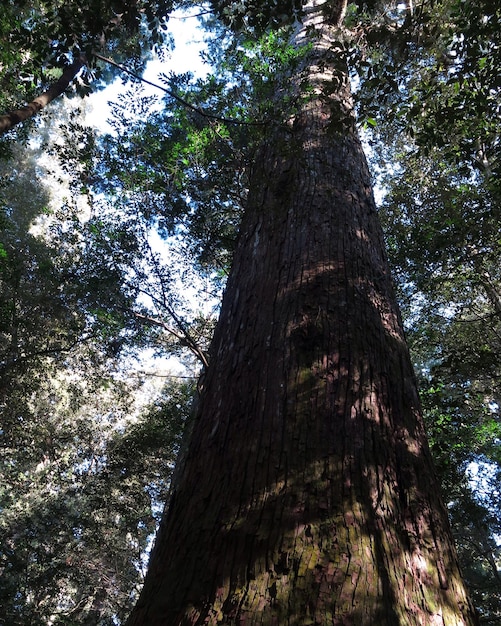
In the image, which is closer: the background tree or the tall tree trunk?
the tall tree trunk

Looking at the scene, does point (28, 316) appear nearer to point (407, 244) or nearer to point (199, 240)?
point (199, 240)

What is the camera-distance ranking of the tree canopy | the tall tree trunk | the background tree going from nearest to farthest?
the tall tree trunk
the tree canopy
the background tree

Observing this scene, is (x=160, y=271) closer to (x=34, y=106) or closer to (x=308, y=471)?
(x=34, y=106)

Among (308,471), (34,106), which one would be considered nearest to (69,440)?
(34,106)

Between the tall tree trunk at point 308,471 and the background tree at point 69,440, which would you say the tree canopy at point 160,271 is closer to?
the background tree at point 69,440

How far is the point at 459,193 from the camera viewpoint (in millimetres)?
7273

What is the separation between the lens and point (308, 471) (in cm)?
146

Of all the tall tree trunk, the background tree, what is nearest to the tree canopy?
the background tree

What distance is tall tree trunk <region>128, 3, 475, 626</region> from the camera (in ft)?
3.94

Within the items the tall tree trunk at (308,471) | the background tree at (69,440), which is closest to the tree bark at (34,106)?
the background tree at (69,440)

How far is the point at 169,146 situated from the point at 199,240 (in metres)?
1.99

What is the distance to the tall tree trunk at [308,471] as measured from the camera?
→ 3.94 ft

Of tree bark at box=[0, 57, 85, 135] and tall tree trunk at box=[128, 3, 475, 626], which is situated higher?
tree bark at box=[0, 57, 85, 135]

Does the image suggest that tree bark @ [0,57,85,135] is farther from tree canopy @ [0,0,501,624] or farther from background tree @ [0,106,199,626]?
background tree @ [0,106,199,626]
